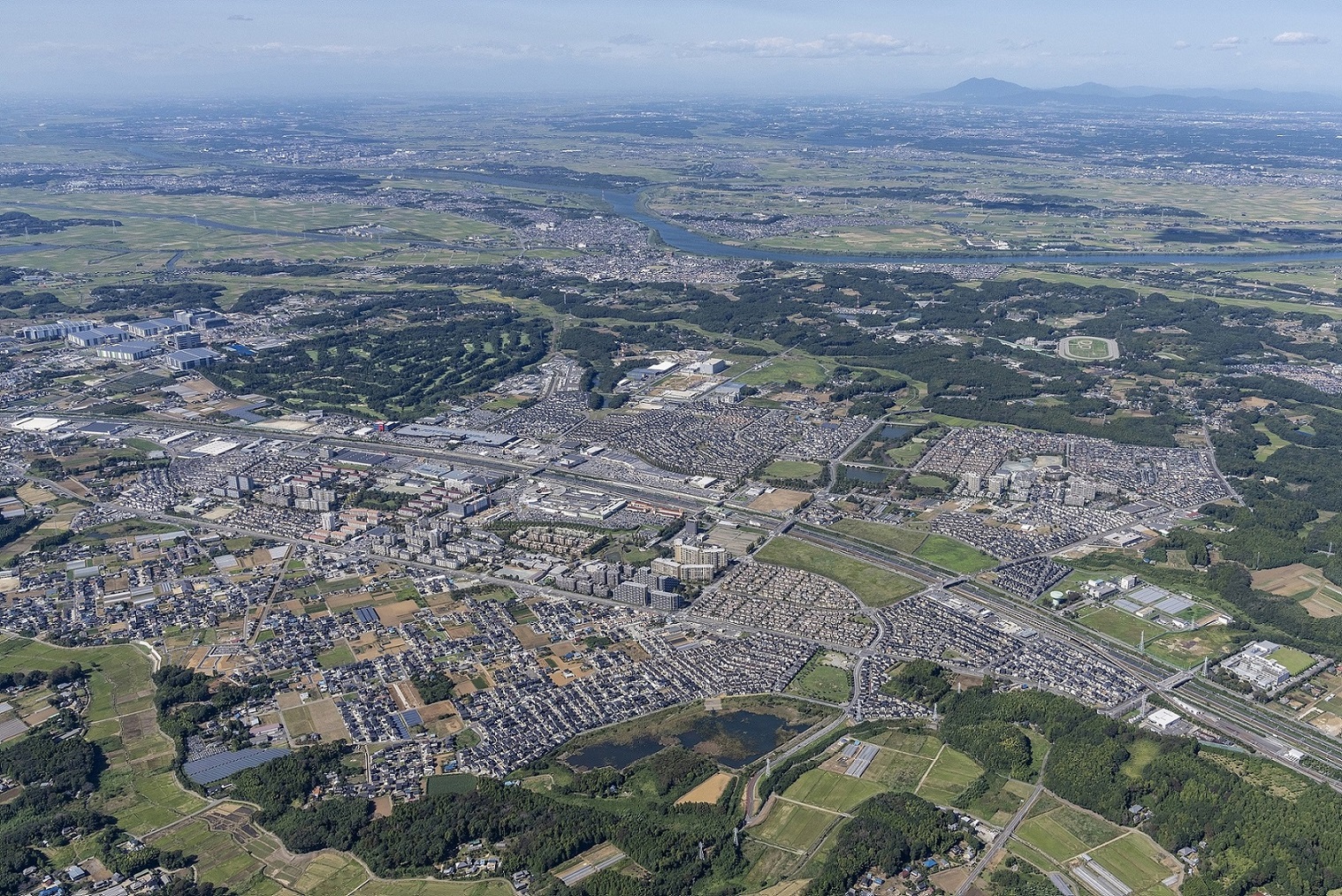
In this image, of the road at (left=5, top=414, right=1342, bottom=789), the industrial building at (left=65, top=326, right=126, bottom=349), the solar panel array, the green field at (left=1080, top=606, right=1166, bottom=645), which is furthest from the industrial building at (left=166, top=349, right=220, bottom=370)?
the green field at (left=1080, top=606, right=1166, bottom=645)

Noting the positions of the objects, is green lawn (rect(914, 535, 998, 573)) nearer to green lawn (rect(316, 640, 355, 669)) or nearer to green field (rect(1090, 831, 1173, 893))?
green field (rect(1090, 831, 1173, 893))

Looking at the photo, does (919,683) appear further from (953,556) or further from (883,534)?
(883,534)

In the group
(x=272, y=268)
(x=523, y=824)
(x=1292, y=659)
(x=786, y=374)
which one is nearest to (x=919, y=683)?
(x=1292, y=659)

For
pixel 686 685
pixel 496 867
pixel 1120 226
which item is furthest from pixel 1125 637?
pixel 1120 226

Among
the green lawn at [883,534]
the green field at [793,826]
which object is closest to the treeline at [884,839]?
the green field at [793,826]

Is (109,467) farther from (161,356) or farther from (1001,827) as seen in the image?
(1001,827)
